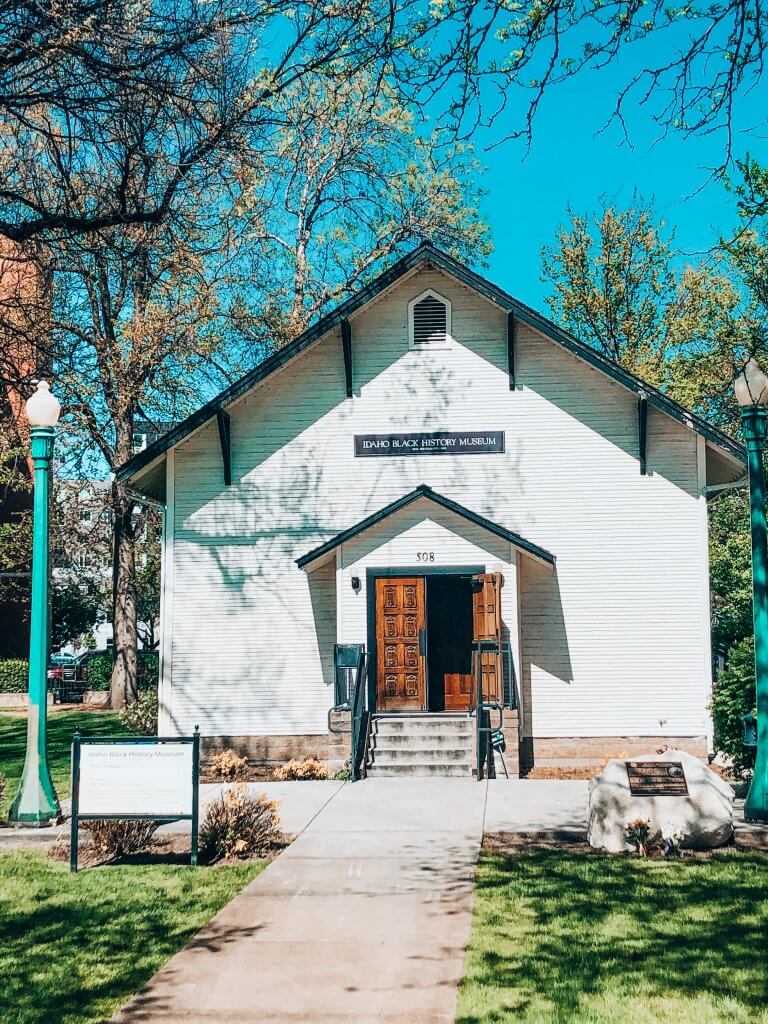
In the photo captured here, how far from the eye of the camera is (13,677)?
3422 cm

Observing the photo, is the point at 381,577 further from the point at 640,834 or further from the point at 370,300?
the point at 640,834

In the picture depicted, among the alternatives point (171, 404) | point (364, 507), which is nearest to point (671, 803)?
point (364, 507)

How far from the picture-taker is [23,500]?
133ft

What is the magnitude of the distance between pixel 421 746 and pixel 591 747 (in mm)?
3083

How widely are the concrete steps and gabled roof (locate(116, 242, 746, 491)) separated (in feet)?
18.7

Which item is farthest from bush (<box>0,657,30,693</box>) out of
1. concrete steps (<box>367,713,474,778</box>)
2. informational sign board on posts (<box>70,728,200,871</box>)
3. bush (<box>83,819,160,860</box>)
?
informational sign board on posts (<box>70,728,200,871</box>)

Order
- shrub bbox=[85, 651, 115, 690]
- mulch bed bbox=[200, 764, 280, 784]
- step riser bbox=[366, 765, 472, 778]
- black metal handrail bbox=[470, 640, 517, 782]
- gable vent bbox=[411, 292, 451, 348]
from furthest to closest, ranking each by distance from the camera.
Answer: shrub bbox=[85, 651, 115, 690]
gable vent bbox=[411, 292, 451, 348]
mulch bed bbox=[200, 764, 280, 784]
step riser bbox=[366, 765, 472, 778]
black metal handrail bbox=[470, 640, 517, 782]

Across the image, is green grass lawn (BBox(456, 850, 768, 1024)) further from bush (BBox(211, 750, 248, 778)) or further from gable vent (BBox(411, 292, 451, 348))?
gable vent (BBox(411, 292, 451, 348))

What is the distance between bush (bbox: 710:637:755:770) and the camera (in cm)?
1263

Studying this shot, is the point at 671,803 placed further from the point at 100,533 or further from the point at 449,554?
the point at 100,533

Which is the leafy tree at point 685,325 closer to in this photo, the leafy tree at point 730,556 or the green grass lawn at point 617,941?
the leafy tree at point 730,556

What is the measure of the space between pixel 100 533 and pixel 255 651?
15014 mm

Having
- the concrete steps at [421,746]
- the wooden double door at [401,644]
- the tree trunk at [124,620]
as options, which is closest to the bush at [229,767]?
the concrete steps at [421,746]

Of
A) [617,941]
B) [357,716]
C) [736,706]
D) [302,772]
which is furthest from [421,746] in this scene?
[617,941]
